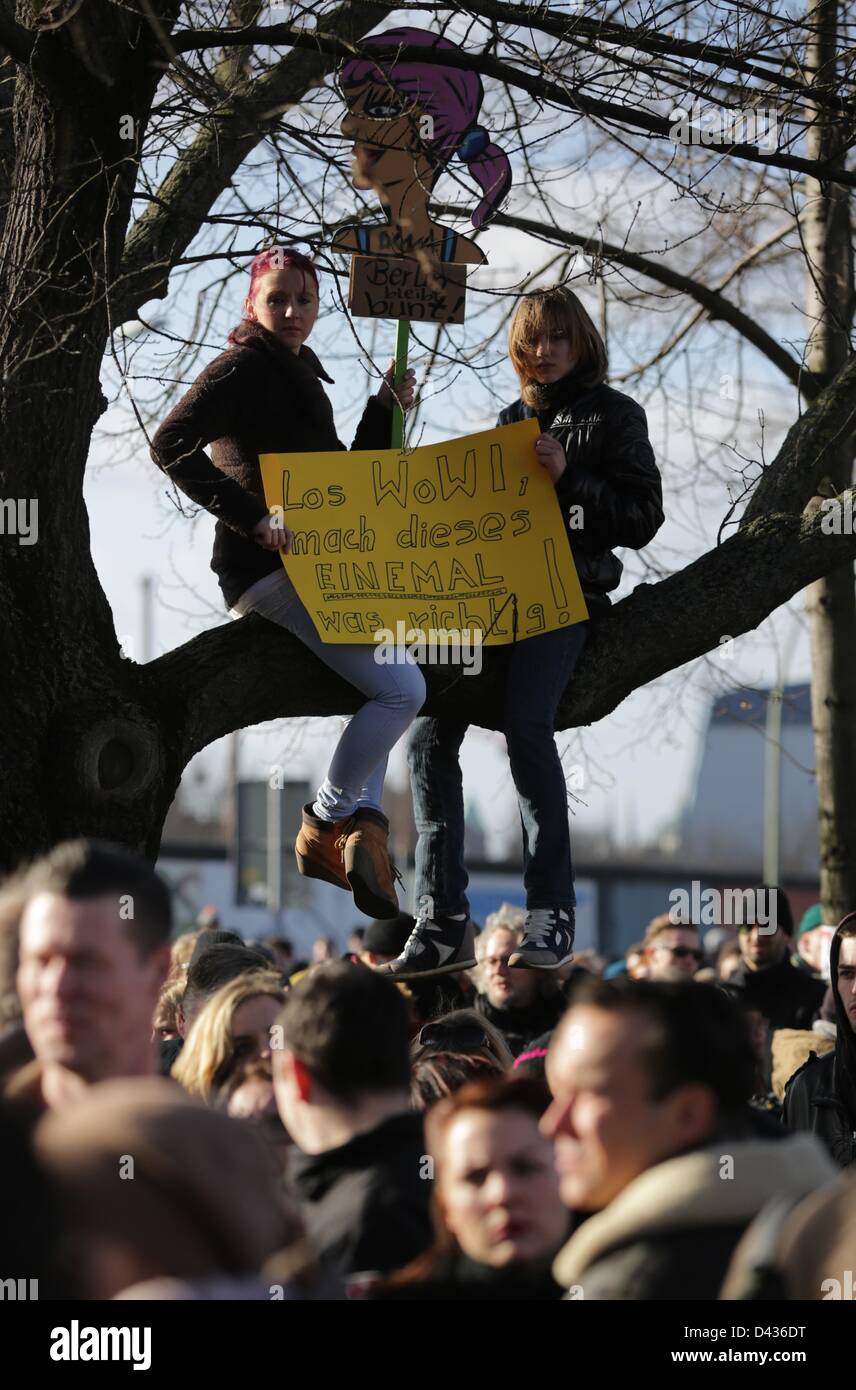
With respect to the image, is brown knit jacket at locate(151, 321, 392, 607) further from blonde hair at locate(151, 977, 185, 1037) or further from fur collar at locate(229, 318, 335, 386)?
blonde hair at locate(151, 977, 185, 1037)

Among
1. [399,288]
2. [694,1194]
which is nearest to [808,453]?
[399,288]

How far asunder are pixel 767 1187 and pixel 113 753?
246 cm

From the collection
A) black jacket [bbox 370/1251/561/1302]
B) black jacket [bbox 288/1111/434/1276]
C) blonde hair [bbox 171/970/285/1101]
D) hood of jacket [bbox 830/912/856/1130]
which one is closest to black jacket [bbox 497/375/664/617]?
hood of jacket [bbox 830/912/856/1130]

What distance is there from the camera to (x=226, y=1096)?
152 inches

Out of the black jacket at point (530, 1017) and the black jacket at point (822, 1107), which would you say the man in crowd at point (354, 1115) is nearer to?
the black jacket at point (822, 1107)

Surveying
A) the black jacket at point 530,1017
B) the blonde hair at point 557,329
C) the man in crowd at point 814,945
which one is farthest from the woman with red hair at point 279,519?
the man in crowd at point 814,945

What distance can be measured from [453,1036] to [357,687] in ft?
3.34

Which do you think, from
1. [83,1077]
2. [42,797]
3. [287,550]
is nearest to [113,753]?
[42,797]

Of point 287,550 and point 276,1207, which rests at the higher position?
point 287,550

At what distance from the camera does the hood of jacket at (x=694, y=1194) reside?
246 centimetres

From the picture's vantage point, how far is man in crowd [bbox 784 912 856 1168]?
472cm

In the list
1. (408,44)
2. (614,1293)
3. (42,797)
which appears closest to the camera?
(614,1293)

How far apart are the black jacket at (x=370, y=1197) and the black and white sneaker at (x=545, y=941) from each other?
66.6 inches
